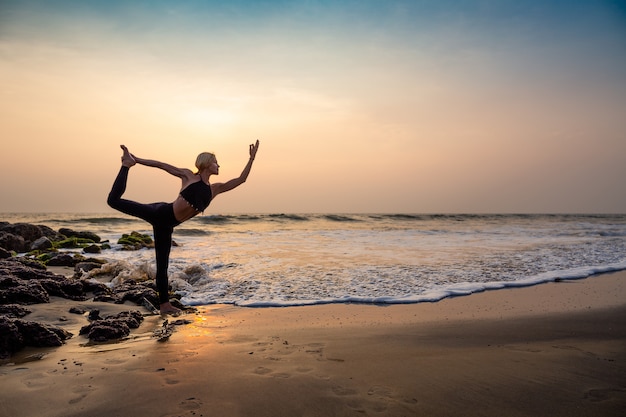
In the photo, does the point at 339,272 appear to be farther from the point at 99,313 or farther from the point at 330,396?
the point at 330,396

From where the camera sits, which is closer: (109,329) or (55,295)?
(109,329)

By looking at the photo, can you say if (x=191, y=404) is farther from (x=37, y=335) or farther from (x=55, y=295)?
(x=55, y=295)

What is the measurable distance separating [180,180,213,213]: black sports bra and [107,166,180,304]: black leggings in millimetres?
328

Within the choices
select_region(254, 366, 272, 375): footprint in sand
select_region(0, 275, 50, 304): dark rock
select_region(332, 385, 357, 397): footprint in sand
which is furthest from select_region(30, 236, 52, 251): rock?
select_region(332, 385, 357, 397): footprint in sand

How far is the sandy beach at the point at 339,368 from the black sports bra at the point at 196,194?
174cm

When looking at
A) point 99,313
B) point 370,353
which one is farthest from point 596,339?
point 99,313

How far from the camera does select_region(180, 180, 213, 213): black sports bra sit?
252 inches

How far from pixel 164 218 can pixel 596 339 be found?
6.01 metres

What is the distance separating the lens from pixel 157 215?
655cm

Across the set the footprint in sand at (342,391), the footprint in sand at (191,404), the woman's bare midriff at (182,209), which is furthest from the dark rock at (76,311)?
the footprint in sand at (342,391)

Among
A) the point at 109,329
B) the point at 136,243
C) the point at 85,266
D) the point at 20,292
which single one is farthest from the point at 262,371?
the point at 136,243

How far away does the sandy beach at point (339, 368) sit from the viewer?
332 cm

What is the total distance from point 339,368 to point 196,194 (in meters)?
3.49

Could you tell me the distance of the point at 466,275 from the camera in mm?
10016
